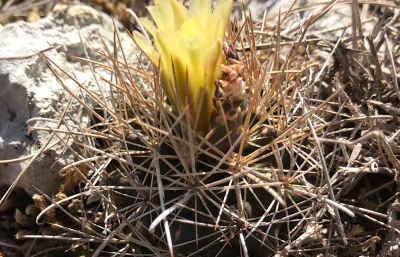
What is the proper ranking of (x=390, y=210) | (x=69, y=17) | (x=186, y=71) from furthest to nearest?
(x=69, y=17) < (x=390, y=210) < (x=186, y=71)

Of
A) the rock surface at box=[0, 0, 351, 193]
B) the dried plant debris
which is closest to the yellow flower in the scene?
the dried plant debris

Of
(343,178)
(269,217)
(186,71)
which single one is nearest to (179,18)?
(186,71)

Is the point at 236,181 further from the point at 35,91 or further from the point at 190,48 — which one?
the point at 35,91

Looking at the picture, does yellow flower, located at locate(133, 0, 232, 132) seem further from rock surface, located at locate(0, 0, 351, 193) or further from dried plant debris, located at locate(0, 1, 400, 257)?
rock surface, located at locate(0, 0, 351, 193)

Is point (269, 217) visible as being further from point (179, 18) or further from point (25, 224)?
point (25, 224)

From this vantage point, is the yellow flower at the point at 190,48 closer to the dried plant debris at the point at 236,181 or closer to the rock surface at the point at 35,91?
the dried plant debris at the point at 236,181

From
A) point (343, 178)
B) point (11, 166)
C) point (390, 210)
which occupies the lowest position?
point (390, 210)
